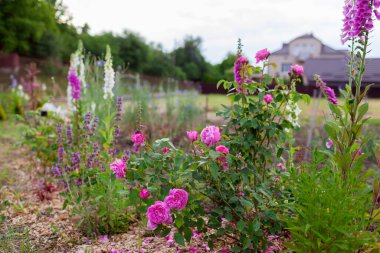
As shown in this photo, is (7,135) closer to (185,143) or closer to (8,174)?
(8,174)

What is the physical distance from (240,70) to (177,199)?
92 cm

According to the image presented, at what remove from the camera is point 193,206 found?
2.11 metres

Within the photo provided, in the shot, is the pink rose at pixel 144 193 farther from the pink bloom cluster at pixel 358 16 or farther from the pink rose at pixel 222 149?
the pink bloom cluster at pixel 358 16

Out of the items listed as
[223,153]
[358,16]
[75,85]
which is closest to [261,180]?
[223,153]

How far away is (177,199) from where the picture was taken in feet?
6.48

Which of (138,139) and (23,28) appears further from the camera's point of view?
(23,28)

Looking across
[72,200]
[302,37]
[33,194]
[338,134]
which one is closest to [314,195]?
[338,134]

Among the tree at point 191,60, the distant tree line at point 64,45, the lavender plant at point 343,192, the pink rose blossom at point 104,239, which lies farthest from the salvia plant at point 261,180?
the tree at point 191,60

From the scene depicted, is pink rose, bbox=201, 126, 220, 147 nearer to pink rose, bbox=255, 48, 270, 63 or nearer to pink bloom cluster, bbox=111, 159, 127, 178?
pink bloom cluster, bbox=111, 159, 127, 178

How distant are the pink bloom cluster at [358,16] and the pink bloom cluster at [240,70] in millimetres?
597

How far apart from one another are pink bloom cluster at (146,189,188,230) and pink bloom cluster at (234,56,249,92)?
2.68 feet

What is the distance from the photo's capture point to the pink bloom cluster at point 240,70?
237cm

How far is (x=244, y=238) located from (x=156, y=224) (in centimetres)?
50

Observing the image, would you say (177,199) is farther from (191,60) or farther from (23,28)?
(23,28)
